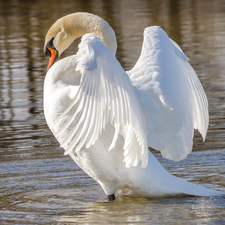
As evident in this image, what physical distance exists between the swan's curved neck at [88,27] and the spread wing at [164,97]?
0.39m

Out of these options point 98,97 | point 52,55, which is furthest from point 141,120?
point 52,55

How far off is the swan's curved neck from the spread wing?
1.29 feet

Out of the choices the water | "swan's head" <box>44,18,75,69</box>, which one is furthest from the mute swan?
"swan's head" <box>44,18,75,69</box>

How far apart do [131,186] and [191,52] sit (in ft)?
29.4

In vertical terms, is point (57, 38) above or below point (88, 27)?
below

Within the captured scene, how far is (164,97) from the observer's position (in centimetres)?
525

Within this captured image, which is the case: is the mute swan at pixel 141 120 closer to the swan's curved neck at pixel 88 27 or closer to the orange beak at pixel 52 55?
the swan's curved neck at pixel 88 27

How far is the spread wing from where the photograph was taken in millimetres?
5238

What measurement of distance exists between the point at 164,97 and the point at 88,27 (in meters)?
1.25

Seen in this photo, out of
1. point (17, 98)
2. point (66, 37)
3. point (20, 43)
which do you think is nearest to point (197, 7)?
point (20, 43)

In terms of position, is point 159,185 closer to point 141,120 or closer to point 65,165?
point 141,120

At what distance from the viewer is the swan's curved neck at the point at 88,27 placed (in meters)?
5.91

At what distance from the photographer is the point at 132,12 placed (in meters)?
24.6

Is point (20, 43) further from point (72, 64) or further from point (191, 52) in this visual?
point (72, 64)
